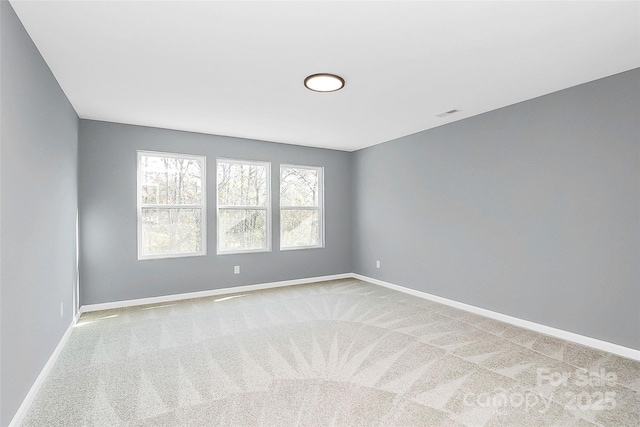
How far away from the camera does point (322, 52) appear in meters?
2.46

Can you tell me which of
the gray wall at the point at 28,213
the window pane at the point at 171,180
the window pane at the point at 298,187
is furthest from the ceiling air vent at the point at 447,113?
the gray wall at the point at 28,213

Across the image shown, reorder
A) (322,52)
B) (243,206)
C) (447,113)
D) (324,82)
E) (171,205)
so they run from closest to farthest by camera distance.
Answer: (322,52) < (324,82) < (447,113) < (171,205) < (243,206)

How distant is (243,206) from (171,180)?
1138 mm

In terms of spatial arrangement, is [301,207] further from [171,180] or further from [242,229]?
[171,180]

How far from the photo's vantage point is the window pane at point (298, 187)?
5680mm

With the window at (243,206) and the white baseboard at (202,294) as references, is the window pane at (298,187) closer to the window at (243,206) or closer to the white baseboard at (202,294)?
the window at (243,206)

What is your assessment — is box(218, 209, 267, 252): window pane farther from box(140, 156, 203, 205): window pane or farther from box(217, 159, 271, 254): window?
→ box(140, 156, 203, 205): window pane

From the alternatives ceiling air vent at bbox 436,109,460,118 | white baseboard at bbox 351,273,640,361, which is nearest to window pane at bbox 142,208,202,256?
white baseboard at bbox 351,273,640,361

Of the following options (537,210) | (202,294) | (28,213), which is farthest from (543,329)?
(28,213)

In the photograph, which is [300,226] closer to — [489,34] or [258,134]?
[258,134]

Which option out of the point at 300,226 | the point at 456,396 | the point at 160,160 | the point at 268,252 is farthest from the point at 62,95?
the point at 456,396

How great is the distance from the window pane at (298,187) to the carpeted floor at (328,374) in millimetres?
2352

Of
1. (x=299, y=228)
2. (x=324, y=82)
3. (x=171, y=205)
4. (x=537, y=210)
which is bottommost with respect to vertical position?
(x=299, y=228)

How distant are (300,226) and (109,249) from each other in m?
2.93
